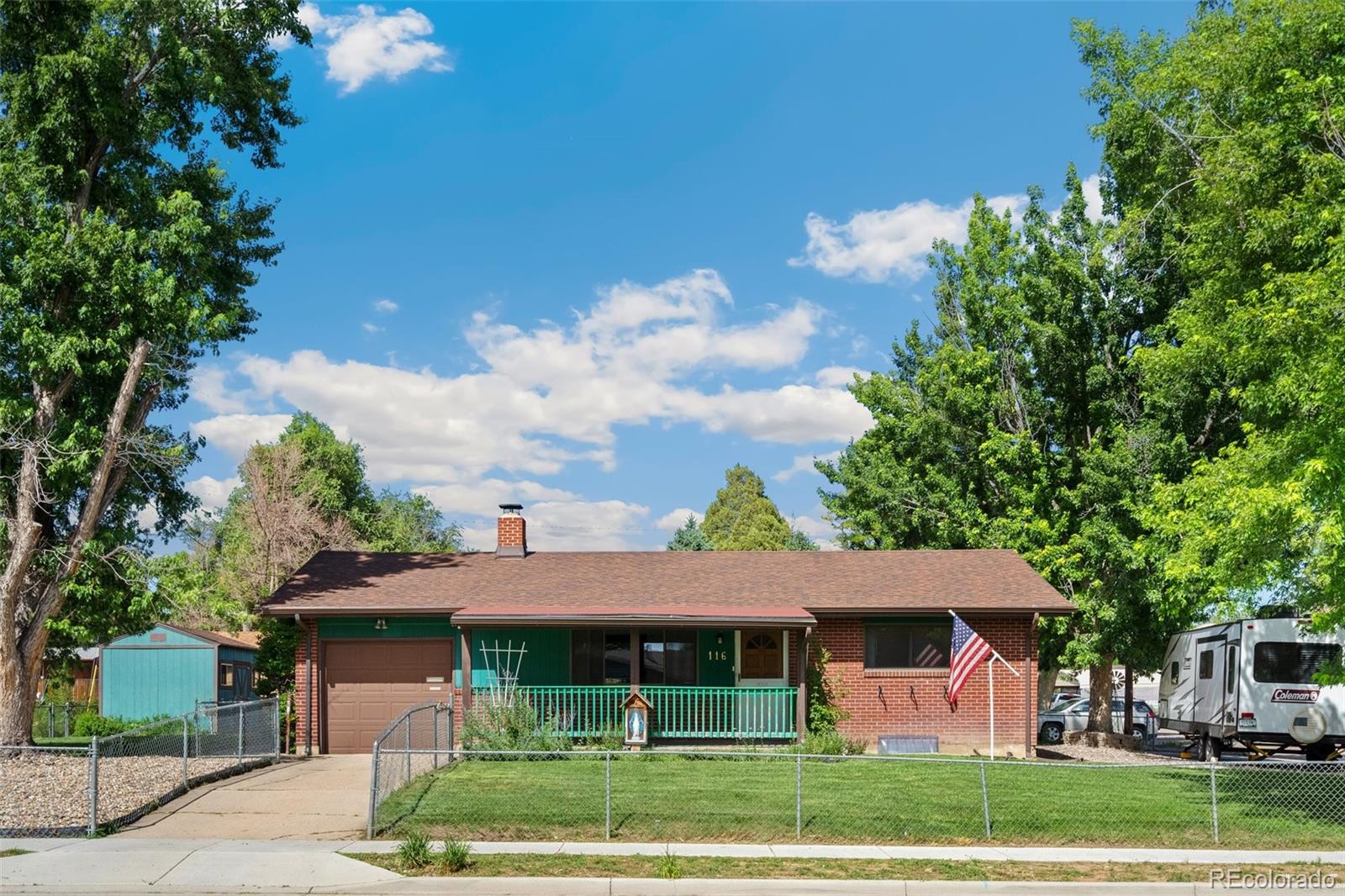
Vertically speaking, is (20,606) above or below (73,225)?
below

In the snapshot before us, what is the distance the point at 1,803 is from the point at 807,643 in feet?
42.3

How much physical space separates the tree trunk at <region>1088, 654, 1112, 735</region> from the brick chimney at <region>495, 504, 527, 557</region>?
14.6 meters

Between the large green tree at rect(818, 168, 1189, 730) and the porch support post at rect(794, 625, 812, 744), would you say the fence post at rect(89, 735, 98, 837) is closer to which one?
the porch support post at rect(794, 625, 812, 744)

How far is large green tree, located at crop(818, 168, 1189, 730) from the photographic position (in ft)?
85.5

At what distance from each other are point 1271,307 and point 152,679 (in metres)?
29.2

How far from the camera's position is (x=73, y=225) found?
19.2 meters

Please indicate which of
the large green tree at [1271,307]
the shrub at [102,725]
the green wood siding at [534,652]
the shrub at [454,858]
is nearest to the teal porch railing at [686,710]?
the green wood siding at [534,652]

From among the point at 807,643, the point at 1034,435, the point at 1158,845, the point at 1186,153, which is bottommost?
the point at 1158,845

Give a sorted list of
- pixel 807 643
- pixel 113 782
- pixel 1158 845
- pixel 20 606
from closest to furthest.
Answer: pixel 1158 845 → pixel 113 782 → pixel 20 606 → pixel 807 643

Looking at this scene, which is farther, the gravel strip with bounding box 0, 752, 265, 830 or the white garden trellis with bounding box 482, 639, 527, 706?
the white garden trellis with bounding box 482, 639, 527, 706

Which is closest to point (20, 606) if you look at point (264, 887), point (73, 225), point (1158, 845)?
point (73, 225)

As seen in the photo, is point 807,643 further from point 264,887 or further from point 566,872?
point 264,887

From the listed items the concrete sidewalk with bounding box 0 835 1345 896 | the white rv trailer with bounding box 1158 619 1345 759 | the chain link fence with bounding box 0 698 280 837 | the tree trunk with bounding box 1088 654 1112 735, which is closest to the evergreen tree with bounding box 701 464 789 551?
the tree trunk with bounding box 1088 654 1112 735

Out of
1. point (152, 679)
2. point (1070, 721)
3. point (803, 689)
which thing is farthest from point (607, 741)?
point (152, 679)
